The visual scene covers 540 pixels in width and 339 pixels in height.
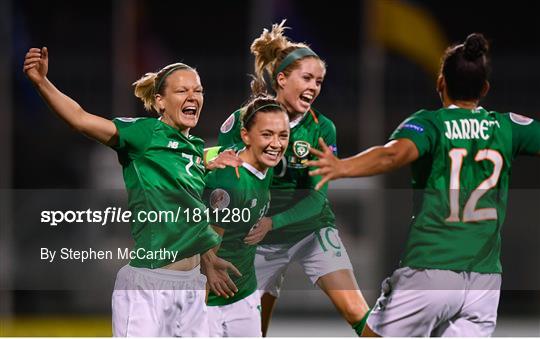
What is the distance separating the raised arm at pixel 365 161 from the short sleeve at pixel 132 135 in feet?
3.49

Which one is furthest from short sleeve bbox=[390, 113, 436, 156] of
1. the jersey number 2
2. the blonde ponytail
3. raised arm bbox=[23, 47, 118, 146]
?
raised arm bbox=[23, 47, 118, 146]

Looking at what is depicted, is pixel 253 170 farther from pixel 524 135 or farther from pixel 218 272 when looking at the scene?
pixel 524 135

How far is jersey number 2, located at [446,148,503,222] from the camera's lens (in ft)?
17.4

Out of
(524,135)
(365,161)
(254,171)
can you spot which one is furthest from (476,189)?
(254,171)

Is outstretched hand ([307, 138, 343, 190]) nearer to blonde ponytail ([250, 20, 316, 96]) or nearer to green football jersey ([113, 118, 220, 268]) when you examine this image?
green football jersey ([113, 118, 220, 268])

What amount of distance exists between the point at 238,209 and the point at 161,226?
0.63 meters

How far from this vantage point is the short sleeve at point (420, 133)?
17.1 feet

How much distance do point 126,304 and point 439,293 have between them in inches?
68.8

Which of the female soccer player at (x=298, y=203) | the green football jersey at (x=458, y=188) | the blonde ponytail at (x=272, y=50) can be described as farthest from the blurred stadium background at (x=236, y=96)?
the green football jersey at (x=458, y=188)

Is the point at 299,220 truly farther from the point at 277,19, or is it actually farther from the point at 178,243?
the point at 277,19

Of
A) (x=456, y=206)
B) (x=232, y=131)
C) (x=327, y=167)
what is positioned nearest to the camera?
(x=327, y=167)

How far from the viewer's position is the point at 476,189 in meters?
5.36

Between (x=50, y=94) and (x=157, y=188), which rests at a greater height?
(x=50, y=94)

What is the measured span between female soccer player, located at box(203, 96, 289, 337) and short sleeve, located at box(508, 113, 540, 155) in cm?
142
